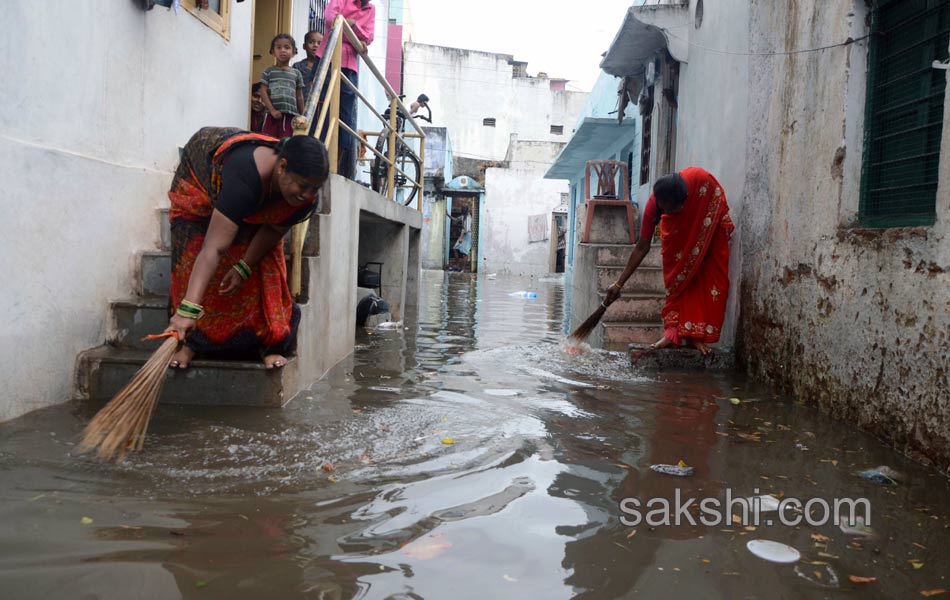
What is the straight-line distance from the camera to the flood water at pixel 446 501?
1940 millimetres

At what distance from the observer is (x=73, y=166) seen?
367cm

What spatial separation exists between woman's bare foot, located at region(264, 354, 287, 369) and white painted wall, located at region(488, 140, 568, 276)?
2280 centimetres

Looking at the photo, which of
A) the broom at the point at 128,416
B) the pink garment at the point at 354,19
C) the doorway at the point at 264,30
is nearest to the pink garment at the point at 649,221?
the pink garment at the point at 354,19

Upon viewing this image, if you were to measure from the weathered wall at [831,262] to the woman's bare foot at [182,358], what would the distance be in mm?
3388

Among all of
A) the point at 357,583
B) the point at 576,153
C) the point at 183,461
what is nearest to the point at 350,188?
the point at 183,461

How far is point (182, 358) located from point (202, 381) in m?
0.15

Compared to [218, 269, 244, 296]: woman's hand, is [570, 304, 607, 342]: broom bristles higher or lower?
lower

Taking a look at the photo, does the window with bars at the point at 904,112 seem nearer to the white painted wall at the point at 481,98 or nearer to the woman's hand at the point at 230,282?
the woman's hand at the point at 230,282

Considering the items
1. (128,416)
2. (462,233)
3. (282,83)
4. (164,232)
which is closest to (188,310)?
(128,416)

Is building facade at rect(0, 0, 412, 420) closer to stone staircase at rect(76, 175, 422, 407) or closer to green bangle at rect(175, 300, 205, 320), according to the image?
stone staircase at rect(76, 175, 422, 407)

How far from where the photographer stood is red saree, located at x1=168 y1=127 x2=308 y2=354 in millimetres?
3650

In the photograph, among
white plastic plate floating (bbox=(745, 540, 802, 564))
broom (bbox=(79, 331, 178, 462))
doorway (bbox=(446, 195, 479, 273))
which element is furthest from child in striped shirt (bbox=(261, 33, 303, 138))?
doorway (bbox=(446, 195, 479, 273))

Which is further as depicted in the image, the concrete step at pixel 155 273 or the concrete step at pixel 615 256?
the concrete step at pixel 615 256

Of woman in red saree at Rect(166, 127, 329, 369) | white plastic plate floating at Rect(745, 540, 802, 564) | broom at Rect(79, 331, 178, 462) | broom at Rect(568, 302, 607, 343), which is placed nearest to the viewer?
white plastic plate floating at Rect(745, 540, 802, 564)
